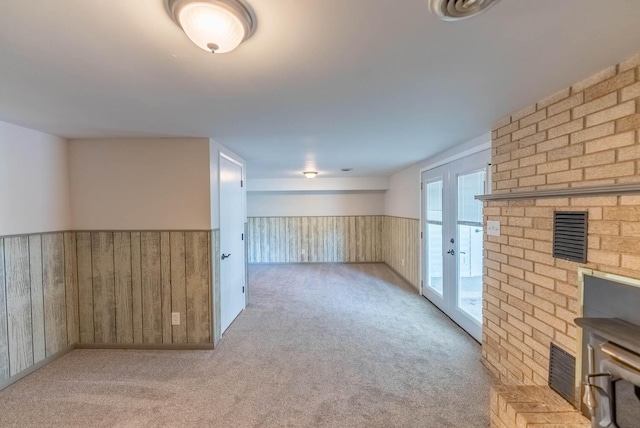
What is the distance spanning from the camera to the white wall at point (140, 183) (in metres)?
3.00

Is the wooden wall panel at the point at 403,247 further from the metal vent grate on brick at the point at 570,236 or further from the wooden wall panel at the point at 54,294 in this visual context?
the wooden wall panel at the point at 54,294

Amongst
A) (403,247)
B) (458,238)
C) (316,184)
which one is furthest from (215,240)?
(316,184)

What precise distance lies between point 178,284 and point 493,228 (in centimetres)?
305

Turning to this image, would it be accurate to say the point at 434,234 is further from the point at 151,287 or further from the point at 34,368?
the point at 34,368

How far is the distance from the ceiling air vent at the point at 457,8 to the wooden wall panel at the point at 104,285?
3371 millimetres

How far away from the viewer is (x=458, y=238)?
11.5 feet

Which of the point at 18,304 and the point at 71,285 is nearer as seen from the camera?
the point at 18,304

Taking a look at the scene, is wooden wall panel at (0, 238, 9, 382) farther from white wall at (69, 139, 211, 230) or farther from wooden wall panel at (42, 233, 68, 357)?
white wall at (69, 139, 211, 230)

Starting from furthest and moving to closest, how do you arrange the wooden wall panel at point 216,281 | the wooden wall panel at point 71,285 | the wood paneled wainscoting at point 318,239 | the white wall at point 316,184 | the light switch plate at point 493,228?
1. the wood paneled wainscoting at point 318,239
2. the white wall at point 316,184
3. the wooden wall panel at point 216,281
4. the wooden wall panel at point 71,285
5. the light switch plate at point 493,228

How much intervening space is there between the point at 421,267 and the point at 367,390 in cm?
282

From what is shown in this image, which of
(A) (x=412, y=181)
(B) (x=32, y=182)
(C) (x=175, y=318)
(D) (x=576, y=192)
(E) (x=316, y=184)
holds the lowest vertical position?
(C) (x=175, y=318)

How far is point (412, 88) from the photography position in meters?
1.74

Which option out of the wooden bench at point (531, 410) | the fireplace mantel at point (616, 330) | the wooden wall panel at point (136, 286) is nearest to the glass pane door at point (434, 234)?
the wooden bench at point (531, 410)

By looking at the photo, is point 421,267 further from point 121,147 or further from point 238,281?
point 121,147
